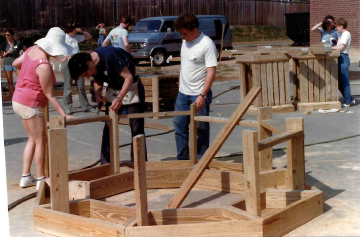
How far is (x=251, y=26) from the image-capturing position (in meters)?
49.4

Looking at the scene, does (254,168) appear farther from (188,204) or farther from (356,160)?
(356,160)

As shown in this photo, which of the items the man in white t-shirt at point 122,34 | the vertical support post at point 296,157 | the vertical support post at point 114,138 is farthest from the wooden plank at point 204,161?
the man in white t-shirt at point 122,34

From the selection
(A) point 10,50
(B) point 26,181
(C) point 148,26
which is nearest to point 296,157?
(B) point 26,181

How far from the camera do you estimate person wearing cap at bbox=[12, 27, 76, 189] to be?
583cm

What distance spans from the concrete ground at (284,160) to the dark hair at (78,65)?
4.36 ft

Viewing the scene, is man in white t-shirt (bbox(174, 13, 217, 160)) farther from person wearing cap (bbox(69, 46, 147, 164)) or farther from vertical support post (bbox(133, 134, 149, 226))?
vertical support post (bbox(133, 134, 149, 226))

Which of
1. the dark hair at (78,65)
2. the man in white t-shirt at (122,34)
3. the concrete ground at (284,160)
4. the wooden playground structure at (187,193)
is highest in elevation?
the man in white t-shirt at (122,34)

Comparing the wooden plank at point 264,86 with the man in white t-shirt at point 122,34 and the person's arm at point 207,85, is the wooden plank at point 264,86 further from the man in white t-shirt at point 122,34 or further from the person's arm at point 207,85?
the person's arm at point 207,85

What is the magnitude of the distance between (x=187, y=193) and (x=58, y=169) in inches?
46.2

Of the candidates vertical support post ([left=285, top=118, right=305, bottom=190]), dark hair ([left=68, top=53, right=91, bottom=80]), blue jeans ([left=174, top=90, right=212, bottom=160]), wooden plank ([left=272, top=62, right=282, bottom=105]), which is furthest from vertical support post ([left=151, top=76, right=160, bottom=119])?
vertical support post ([left=285, top=118, right=305, bottom=190])

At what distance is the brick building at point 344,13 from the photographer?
23.5m

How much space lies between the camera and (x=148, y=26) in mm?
Answer: 24891

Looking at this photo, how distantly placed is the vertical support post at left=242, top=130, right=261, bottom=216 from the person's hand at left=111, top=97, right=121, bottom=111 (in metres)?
1.94

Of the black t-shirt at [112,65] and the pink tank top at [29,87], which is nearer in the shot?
the pink tank top at [29,87]
